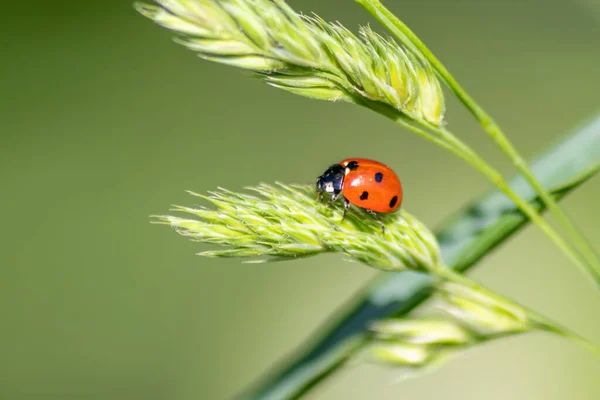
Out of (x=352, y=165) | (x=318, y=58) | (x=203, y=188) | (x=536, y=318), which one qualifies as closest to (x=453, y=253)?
(x=536, y=318)

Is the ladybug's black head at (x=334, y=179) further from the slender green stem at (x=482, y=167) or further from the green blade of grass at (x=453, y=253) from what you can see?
the slender green stem at (x=482, y=167)

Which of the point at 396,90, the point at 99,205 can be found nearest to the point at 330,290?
the point at 99,205

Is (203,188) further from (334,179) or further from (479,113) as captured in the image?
(479,113)

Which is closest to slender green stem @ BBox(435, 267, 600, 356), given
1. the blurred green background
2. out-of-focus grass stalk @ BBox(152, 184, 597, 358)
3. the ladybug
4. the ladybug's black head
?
out-of-focus grass stalk @ BBox(152, 184, 597, 358)

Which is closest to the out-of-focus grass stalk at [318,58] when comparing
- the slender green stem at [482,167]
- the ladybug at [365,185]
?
the slender green stem at [482,167]

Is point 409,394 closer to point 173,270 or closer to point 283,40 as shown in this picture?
point 173,270

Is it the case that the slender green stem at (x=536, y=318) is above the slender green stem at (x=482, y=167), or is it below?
below
